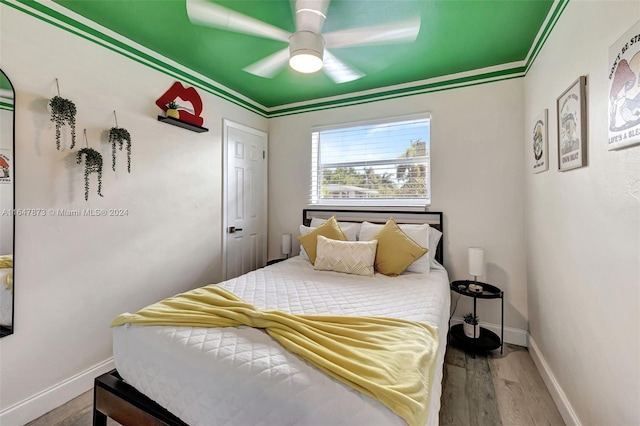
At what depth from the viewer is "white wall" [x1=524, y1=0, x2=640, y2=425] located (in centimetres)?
109

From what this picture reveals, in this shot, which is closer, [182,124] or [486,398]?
[486,398]

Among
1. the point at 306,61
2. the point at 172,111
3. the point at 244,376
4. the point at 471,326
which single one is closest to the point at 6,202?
the point at 172,111

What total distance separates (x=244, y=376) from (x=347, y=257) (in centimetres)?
152

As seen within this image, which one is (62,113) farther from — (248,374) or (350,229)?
(350,229)

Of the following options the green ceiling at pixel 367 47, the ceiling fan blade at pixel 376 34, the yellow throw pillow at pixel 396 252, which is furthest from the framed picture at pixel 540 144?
the ceiling fan blade at pixel 376 34

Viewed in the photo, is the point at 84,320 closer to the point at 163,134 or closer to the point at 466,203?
the point at 163,134

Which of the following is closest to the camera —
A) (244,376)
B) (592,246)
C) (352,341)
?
(244,376)

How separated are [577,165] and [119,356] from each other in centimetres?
256

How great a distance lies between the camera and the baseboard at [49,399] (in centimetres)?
164

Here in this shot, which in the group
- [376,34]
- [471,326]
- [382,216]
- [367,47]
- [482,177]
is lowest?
[471,326]

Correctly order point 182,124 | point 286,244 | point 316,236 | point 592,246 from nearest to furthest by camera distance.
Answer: point 592,246, point 182,124, point 316,236, point 286,244

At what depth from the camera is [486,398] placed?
1.85 meters

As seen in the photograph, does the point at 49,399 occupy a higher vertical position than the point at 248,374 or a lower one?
lower

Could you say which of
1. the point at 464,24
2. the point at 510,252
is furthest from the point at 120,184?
the point at 510,252
